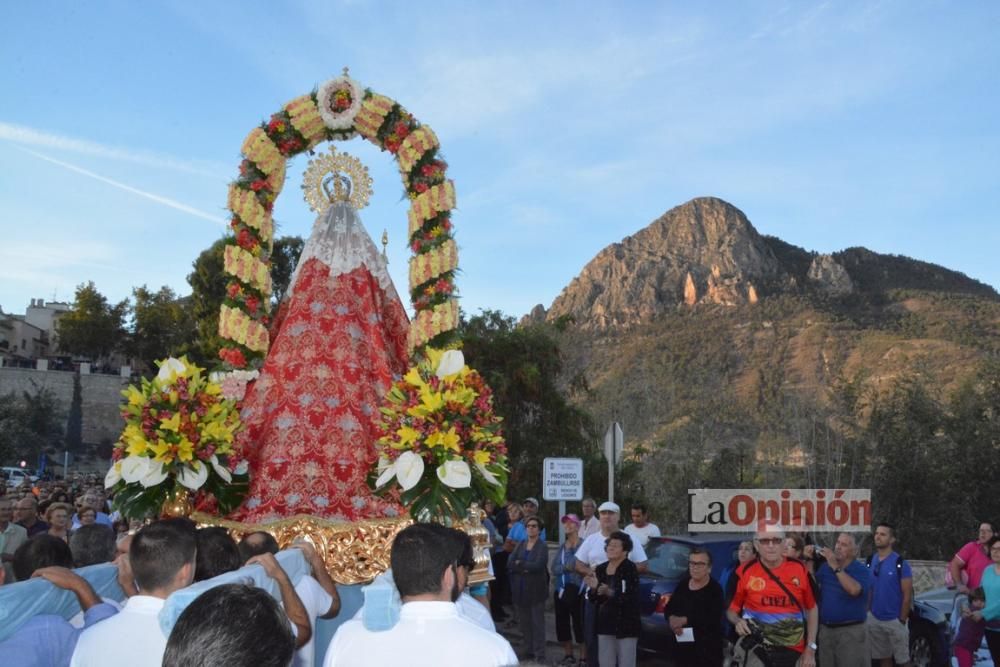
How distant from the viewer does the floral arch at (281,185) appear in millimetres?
7184

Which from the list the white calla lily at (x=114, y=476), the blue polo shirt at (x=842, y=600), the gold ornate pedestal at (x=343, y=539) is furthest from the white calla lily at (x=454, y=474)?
the blue polo shirt at (x=842, y=600)

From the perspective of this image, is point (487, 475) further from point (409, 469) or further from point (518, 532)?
point (518, 532)

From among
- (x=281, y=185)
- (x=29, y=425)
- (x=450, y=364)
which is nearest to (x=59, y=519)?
(x=281, y=185)

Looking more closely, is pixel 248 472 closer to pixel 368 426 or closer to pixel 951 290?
pixel 368 426

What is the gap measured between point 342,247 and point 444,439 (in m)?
2.34

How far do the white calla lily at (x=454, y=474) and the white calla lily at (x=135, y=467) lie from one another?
183 centimetres

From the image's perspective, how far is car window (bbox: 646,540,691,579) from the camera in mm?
10188

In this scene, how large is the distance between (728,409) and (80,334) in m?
45.8

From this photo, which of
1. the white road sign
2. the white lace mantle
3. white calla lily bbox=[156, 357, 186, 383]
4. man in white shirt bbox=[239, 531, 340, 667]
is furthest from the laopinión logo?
man in white shirt bbox=[239, 531, 340, 667]

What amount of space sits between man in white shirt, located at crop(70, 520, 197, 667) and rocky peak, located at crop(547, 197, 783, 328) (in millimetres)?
77581

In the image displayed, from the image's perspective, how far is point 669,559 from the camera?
10.4 m

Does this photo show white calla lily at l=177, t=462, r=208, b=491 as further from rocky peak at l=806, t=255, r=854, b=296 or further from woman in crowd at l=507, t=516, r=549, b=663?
rocky peak at l=806, t=255, r=854, b=296

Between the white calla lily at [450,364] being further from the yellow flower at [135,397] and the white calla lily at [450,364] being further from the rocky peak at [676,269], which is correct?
the rocky peak at [676,269]

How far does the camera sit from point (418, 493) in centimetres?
607
